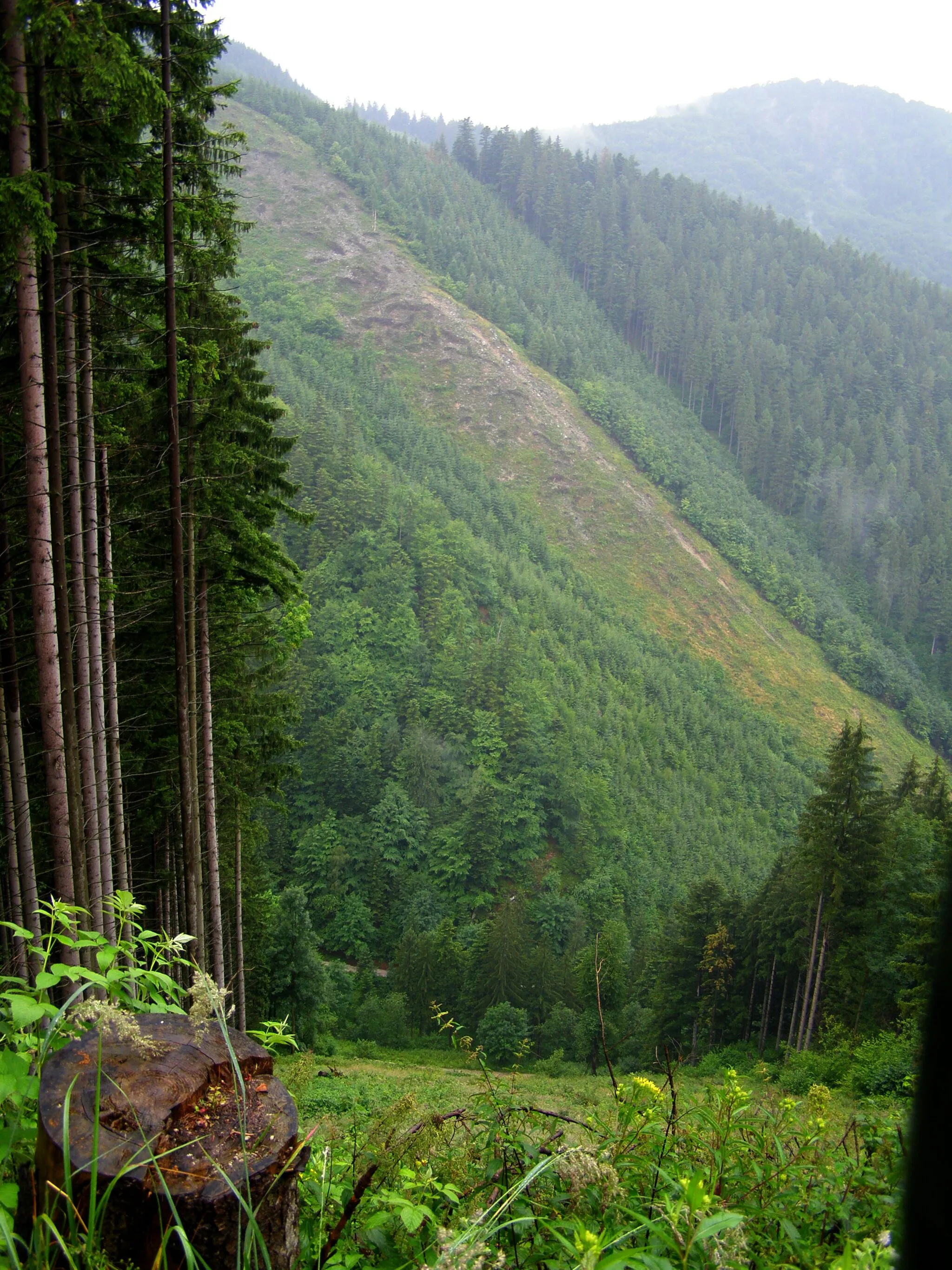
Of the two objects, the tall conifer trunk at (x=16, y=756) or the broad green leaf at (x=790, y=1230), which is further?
the tall conifer trunk at (x=16, y=756)

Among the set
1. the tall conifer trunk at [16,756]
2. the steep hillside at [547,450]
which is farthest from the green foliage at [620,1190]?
the steep hillside at [547,450]

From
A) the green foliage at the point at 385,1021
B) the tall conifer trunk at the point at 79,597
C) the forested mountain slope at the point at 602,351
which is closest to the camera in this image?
the tall conifer trunk at the point at 79,597

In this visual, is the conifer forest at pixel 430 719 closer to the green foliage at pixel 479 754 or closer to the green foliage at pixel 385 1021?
the green foliage at pixel 479 754

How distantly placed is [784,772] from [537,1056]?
85.4 ft

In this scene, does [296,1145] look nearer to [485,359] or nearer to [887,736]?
[887,736]

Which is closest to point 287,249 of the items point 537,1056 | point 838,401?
point 838,401

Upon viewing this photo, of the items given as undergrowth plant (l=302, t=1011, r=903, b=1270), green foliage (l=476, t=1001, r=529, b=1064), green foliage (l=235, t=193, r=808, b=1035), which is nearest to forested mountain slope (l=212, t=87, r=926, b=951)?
green foliage (l=235, t=193, r=808, b=1035)

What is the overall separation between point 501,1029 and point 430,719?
61.5ft

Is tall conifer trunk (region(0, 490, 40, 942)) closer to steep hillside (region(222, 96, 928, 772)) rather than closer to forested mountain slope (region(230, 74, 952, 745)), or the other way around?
steep hillside (region(222, 96, 928, 772))

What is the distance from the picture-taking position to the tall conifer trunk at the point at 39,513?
20.6ft

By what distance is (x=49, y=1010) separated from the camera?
7.51 ft

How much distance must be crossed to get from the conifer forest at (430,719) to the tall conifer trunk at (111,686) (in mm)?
97

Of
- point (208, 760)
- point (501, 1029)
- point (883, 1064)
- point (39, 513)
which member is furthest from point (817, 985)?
point (39, 513)

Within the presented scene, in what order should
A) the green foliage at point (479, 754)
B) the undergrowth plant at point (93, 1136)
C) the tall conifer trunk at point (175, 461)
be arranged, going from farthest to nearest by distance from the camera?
the green foliage at point (479, 754)
the tall conifer trunk at point (175, 461)
the undergrowth plant at point (93, 1136)
